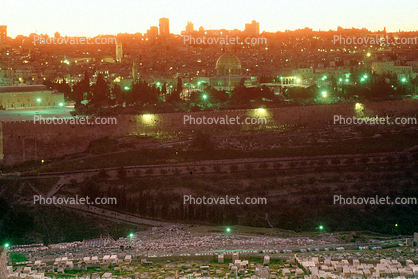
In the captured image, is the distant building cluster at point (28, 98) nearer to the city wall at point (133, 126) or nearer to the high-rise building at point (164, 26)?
the city wall at point (133, 126)

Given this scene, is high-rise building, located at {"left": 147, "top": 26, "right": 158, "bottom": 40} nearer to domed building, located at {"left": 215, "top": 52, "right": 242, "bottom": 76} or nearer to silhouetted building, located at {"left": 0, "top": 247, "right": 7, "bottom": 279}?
domed building, located at {"left": 215, "top": 52, "right": 242, "bottom": 76}

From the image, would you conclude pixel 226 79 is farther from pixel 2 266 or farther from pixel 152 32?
pixel 152 32

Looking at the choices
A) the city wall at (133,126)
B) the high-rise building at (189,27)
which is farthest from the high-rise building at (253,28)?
the city wall at (133,126)

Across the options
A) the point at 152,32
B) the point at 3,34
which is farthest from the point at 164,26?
the point at 3,34

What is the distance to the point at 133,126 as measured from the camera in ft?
87.1

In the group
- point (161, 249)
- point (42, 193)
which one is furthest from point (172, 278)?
point (42, 193)

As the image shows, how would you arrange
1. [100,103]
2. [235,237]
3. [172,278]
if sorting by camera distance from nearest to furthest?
[172,278] → [235,237] → [100,103]

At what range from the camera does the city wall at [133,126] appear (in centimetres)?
2405

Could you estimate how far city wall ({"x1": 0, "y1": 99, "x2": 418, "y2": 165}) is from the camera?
78.9 ft

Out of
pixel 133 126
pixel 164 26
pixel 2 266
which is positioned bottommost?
pixel 2 266

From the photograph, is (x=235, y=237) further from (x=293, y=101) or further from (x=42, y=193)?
(x=293, y=101)

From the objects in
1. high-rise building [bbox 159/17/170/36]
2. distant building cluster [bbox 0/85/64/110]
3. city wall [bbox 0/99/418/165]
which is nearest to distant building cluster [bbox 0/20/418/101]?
high-rise building [bbox 159/17/170/36]

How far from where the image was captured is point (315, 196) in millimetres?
22797

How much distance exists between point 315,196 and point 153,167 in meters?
5.33
